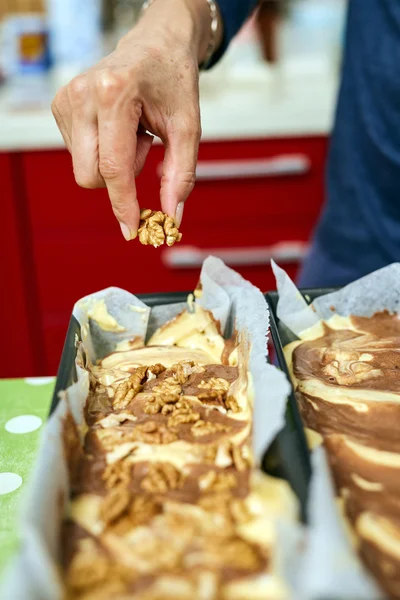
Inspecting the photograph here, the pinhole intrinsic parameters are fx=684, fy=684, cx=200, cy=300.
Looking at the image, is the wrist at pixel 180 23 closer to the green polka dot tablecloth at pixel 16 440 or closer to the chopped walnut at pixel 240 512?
the green polka dot tablecloth at pixel 16 440

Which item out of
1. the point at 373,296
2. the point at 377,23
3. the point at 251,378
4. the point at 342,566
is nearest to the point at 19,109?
the point at 377,23

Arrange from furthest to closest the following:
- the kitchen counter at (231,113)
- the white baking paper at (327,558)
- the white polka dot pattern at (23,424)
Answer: the kitchen counter at (231,113), the white polka dot pattern at (23,424), the white baking paper at (327,558)

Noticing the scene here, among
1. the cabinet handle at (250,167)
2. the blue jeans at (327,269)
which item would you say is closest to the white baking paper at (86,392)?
the blue jeans at (327,269)

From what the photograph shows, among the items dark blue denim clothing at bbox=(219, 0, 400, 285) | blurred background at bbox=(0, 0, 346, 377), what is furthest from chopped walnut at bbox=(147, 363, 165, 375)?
blurred background at bbox=(0, 0, 346, 377)

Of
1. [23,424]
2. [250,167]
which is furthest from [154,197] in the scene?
[23,424]

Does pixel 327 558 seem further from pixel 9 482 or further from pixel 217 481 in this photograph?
pixel 9 482

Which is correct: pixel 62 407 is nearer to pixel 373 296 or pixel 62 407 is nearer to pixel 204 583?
pixel 204 583
